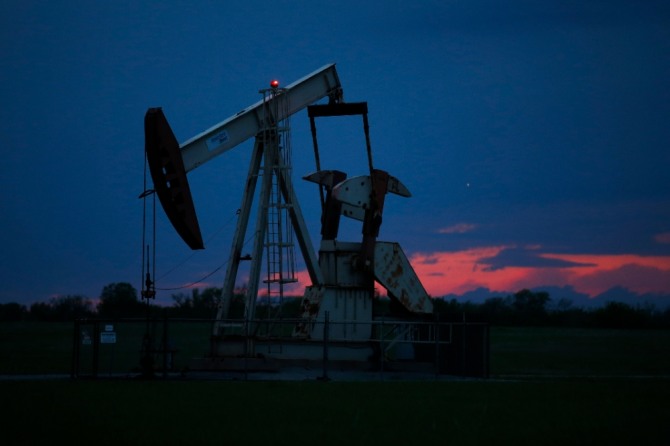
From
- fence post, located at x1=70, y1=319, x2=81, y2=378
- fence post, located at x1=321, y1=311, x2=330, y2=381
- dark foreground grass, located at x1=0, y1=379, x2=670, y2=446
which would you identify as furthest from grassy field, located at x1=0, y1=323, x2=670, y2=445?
fence post, located at x1=321, y1=311, x2=330, y2=381

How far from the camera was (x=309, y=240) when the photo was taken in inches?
1214

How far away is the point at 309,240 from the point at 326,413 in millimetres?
12693

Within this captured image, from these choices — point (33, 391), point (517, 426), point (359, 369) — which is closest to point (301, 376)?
point (359, 369)

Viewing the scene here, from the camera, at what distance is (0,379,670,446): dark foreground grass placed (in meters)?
15.1

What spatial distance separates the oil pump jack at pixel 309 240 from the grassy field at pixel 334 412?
3515 millimetres

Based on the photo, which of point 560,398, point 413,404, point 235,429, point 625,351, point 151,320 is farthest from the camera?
point 625,351

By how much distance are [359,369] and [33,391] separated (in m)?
10.1

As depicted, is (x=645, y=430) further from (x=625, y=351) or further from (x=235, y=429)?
(x=625, y=351)

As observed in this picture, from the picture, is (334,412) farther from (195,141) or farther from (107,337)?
(195,141)

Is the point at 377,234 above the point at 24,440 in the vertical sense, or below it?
above

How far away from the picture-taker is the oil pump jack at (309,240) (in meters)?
28.8

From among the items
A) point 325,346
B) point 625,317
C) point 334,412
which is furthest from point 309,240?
point 625,317

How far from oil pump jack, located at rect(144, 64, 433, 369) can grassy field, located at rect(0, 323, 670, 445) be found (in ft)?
11.5

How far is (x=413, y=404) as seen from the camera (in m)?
20.3
